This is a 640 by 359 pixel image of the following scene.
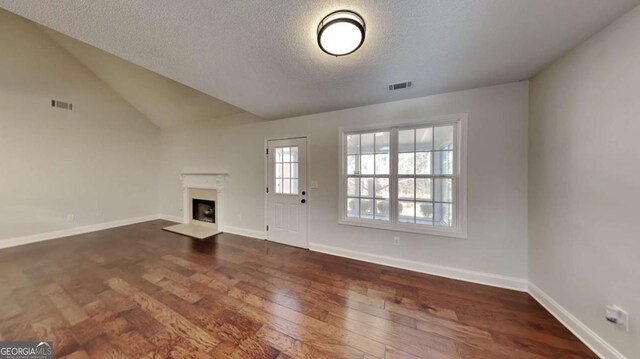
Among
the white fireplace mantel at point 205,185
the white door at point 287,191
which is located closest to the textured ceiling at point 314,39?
the white door at point 287,191

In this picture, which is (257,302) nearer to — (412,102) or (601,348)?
(601,348)

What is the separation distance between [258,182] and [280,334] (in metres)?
2.94

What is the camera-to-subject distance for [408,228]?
2879 millimetres

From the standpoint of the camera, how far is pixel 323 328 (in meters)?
1.78

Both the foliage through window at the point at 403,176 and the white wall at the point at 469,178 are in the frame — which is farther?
the foliage through window at the point at 403,176

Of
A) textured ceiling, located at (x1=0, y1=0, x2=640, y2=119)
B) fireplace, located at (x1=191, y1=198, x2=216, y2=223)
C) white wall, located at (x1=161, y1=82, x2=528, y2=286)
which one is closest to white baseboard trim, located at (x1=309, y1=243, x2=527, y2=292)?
white wall, located at (x1=161, y1=82, x2=528, y2=286)

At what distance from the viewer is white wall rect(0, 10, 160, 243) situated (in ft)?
11.5

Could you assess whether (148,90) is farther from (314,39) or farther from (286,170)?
(314,39)

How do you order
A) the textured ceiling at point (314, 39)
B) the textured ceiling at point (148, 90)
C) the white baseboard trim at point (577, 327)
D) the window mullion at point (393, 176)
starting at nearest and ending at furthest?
the textured ceiling at point (314, 39) → the white baseboard trim at point (577, 327) → the window mullion at point (393, 176) → the textured ceiling at point (148, 90)

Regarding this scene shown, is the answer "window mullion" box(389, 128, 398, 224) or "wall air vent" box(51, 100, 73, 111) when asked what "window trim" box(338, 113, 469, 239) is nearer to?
"window mullion" box(389, 128, 398, 224)

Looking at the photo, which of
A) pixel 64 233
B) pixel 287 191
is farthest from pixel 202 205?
pixel 287 191

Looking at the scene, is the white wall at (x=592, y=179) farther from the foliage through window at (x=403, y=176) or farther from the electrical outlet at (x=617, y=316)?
the foliage through window at (x=403, y=176)

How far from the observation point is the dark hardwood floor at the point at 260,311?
1.58 meters

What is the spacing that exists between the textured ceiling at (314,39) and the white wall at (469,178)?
0.33 meters
